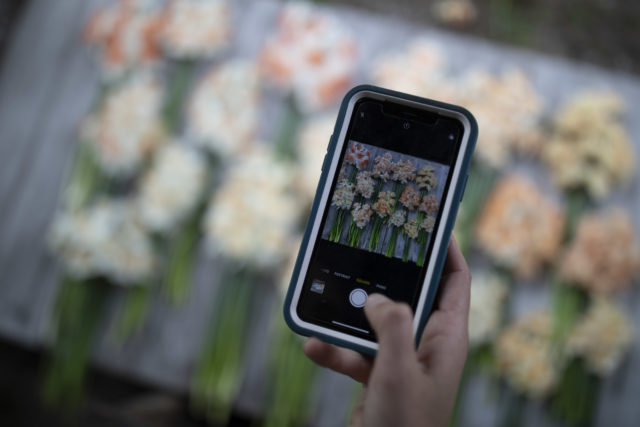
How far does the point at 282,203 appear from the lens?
3.42 ft

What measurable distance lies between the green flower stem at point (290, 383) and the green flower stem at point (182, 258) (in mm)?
247

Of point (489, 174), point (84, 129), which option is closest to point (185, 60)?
point (84, 129)

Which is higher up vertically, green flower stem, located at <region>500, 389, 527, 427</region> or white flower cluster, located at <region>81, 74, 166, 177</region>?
white flower cluster, located at <region>81, 74, 166, 177</region>

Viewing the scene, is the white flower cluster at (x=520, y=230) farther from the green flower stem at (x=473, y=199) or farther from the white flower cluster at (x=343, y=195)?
the white flower cluster at (x=343, y=195)

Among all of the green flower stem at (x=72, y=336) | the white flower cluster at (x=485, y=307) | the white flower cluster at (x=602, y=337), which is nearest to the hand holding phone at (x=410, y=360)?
the white flower cluster at (x=485, y=307)

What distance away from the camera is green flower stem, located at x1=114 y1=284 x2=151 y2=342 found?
1111 mm

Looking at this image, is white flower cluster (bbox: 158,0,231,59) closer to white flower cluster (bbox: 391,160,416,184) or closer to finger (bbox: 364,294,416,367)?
white flower cluster (bbox: 391,160,416,184)

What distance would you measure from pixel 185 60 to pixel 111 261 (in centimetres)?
49

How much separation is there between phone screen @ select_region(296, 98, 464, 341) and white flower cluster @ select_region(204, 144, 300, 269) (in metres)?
0.58

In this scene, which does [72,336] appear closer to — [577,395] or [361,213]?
[361,213]

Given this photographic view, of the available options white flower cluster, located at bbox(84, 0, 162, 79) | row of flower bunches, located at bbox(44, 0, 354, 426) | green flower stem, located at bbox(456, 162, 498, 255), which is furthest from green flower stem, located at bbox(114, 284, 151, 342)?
green flower stem, located at bbox(456, 162, 498, 255)

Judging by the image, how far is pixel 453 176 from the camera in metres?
0.45

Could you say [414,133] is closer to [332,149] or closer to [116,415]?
[332,149]

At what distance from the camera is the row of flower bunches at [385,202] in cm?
44
